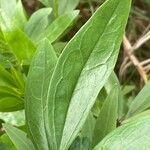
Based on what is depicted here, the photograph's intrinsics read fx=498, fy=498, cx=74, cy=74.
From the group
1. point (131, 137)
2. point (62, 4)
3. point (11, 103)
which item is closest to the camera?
point (131, 137)

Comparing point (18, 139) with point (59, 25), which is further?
point (59, 25)

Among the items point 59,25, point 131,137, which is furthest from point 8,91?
point 131,137

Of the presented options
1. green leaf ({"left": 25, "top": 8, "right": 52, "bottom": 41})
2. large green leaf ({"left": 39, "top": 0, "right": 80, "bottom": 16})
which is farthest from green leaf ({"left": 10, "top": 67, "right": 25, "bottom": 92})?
large green leaf ({"left": 39, "top": 0, "right": 80, "bottom": 16})

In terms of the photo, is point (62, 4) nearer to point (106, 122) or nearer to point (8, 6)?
point (8, 6)

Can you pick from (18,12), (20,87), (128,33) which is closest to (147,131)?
(20,87)

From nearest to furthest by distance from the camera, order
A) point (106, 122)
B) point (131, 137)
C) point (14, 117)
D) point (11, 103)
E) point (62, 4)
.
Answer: point (131, 137), point (106, 122), point (11, 103), point (14, 117), point (62, 4)

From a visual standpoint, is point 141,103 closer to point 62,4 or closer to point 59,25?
point 59,25

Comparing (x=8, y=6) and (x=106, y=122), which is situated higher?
(x=8, y=6)
